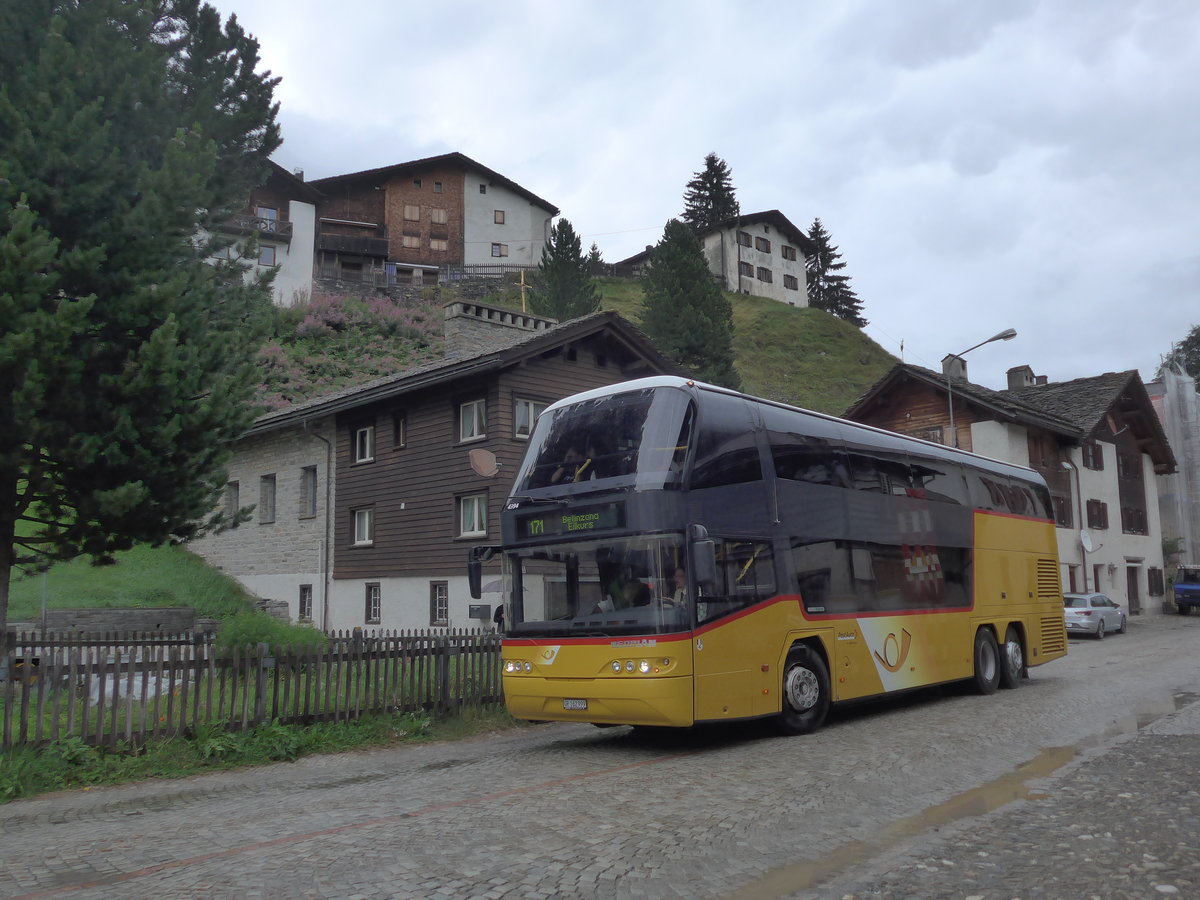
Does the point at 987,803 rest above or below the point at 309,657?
below

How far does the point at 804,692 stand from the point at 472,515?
15.9 metres

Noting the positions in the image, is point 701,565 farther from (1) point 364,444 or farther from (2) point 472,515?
(1) point 364,444

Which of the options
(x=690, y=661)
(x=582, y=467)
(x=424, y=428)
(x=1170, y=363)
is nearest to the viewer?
(x=690, y=661)

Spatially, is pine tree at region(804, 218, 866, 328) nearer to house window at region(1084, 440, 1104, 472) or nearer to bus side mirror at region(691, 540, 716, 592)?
house window at region(1084, 440, 1104, 472)

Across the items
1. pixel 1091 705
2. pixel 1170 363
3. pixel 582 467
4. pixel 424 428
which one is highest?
pixel 1170 363

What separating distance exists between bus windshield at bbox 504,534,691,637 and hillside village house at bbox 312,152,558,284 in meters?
65.5

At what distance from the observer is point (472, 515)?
2684 centimetres

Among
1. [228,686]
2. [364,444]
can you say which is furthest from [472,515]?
[228,686]

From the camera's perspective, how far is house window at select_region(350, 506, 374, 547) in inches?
1180

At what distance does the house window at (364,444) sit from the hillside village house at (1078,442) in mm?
20084

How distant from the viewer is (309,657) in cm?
1208

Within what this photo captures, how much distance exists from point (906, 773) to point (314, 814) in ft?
17.1

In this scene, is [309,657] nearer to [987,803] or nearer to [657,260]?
[987,803]

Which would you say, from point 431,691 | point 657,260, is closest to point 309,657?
point 431,691
